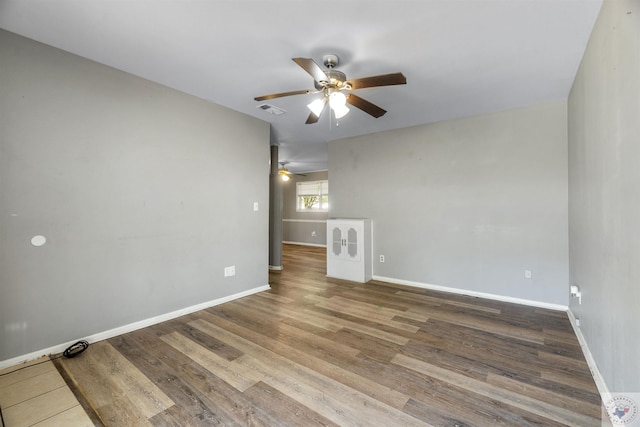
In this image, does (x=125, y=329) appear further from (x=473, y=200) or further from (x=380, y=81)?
(x=473, y=200)

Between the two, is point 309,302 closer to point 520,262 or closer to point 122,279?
point 122,279

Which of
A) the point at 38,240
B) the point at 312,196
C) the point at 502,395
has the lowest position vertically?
the point at 502,395

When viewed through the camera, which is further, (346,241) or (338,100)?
(346,241)

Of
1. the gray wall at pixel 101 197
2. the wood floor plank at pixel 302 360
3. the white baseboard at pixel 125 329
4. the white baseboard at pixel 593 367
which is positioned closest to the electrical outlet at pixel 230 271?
the gray wall at pixel 101 197

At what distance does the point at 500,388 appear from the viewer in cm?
182

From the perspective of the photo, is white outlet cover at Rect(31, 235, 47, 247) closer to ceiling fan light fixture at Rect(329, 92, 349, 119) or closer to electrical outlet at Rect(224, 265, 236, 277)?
electrical outlet at Rect(224, 265, 236, 277)

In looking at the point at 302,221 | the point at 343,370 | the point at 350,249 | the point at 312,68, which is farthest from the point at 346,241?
the point at 302,221

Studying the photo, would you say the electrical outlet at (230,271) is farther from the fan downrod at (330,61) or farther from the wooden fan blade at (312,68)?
the fan downrod at (330,61)

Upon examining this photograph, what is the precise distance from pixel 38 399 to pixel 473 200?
15.2ft

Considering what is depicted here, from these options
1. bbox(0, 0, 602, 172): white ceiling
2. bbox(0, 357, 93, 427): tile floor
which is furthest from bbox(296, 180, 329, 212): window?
bbox(0, 357, 93, 427): tile floor

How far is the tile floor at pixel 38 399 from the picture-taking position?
5.08 ft

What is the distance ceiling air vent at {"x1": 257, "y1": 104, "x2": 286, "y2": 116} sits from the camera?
3.41m

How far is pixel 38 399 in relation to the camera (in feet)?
5.65

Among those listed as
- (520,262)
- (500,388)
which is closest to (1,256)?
(500,388)
